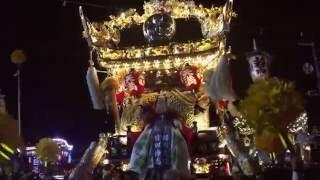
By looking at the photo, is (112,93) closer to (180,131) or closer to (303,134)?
(180,131)

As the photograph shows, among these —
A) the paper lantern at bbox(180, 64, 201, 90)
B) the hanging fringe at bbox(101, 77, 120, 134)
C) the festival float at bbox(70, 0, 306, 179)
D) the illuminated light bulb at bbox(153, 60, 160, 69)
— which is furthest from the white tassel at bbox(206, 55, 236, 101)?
the hanging fringe at bbox(101, 77, 120, 134)

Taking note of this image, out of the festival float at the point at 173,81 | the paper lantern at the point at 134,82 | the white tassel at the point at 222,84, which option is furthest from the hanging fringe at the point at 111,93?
the white tassel at the point at 222,84

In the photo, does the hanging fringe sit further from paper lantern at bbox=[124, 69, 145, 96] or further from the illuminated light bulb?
the illuminated light bulb

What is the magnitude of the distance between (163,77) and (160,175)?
7.01 m

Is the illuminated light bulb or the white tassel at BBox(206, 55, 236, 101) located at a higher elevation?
the illuminated light bulb

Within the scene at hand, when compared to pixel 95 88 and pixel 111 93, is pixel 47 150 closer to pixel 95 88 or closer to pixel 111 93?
pixel 95 88

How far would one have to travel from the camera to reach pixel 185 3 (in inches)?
822

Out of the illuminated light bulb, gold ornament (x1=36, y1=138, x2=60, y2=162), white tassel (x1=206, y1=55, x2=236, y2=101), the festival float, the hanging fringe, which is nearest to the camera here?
white tassel (x1=206, y1=55, x2=236, y2=101)

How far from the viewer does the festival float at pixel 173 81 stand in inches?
735

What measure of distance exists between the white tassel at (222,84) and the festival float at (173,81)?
0.03 meters

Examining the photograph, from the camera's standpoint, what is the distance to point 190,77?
1997cm

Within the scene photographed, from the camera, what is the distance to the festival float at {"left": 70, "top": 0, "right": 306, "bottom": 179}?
61.3ft

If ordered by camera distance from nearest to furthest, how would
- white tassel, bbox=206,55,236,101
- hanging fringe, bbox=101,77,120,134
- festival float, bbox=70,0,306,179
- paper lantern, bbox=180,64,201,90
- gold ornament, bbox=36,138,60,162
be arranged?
1. white tassel, bbox=206,55,236,101
2. festival float, bbox=70,0,306,179
3. gold ornament, bbox=36,138,60,162
4. paper lantern, bbox=180,64,201,90
5. hanging fringe, bbox=101,77,120,134

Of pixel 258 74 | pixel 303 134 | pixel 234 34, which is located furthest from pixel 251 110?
pixel 234 34
